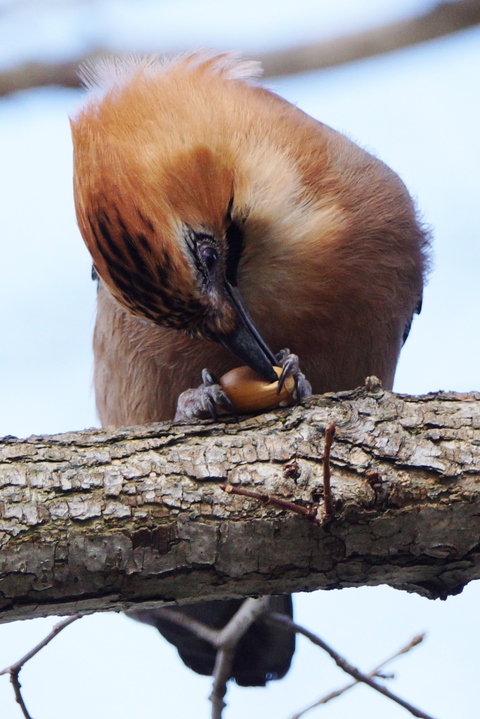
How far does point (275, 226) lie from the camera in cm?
392

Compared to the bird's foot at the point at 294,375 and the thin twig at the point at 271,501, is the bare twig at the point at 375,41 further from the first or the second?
the thin twig at the point at 271,501

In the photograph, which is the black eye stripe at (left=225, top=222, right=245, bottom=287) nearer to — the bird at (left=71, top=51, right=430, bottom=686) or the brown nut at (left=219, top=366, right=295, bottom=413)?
the bird at (left=71, top=51, right=430, bottom=686)

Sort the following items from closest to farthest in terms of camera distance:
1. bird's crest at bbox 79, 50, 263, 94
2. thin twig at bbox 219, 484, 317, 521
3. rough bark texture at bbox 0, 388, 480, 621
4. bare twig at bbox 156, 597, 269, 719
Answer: thin twig at bbox 219, 484, 317, 521 < rough bark texture at bbox 0, 388, 480, 621 < bare twig at bbox 156, 597, 269, 719 < bird's crest at bbox 79, 50, 263, 94

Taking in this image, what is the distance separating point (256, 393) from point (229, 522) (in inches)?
27.0

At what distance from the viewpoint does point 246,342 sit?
12.3 feet

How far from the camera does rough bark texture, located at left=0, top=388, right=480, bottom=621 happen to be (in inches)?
121

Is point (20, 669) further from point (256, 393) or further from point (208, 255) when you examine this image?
point (208, 255)

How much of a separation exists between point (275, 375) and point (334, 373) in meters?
0.94

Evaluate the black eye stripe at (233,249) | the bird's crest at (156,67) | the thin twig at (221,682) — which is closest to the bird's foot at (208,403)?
the black eye stripe at (233,249)

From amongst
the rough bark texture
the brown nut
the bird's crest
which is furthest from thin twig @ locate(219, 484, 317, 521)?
the bird's crest

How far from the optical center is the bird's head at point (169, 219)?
143 inches

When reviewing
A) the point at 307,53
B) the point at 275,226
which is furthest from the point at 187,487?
the point at 307,53

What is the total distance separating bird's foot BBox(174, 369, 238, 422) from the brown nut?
0.10 ft

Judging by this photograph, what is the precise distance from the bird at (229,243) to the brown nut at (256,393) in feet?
0.18
